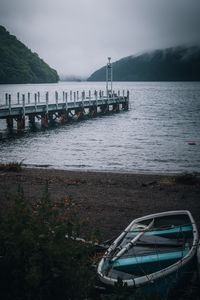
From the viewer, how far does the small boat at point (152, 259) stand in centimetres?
518

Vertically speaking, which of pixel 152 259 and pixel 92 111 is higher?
pixel 92 111

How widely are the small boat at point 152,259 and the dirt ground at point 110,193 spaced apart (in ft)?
5.63

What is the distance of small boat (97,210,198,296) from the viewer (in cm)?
518

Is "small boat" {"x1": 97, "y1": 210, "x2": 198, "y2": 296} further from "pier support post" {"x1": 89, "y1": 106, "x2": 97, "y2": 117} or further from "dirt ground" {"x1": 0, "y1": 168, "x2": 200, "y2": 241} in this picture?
"pier support post" {"x1": 89, "y1": 106, "x2": 97, "y2": 117}

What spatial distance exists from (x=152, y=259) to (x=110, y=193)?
7220 mm

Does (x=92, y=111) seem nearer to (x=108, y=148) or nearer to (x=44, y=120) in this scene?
(x=44, y=120)

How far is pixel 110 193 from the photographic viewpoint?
42.9ft

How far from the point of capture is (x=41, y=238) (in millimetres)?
4145

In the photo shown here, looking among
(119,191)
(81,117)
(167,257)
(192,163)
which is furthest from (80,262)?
(81,117)

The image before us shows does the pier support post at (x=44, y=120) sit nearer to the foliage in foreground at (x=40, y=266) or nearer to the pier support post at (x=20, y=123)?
the pier support post at (x=20, y=123)

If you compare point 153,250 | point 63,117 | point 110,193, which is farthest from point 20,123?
point 153,250

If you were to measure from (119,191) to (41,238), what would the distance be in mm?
9361

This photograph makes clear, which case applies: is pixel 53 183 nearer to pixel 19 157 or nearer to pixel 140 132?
pixel 19 157

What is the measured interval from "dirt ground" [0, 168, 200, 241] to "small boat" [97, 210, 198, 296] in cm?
171
